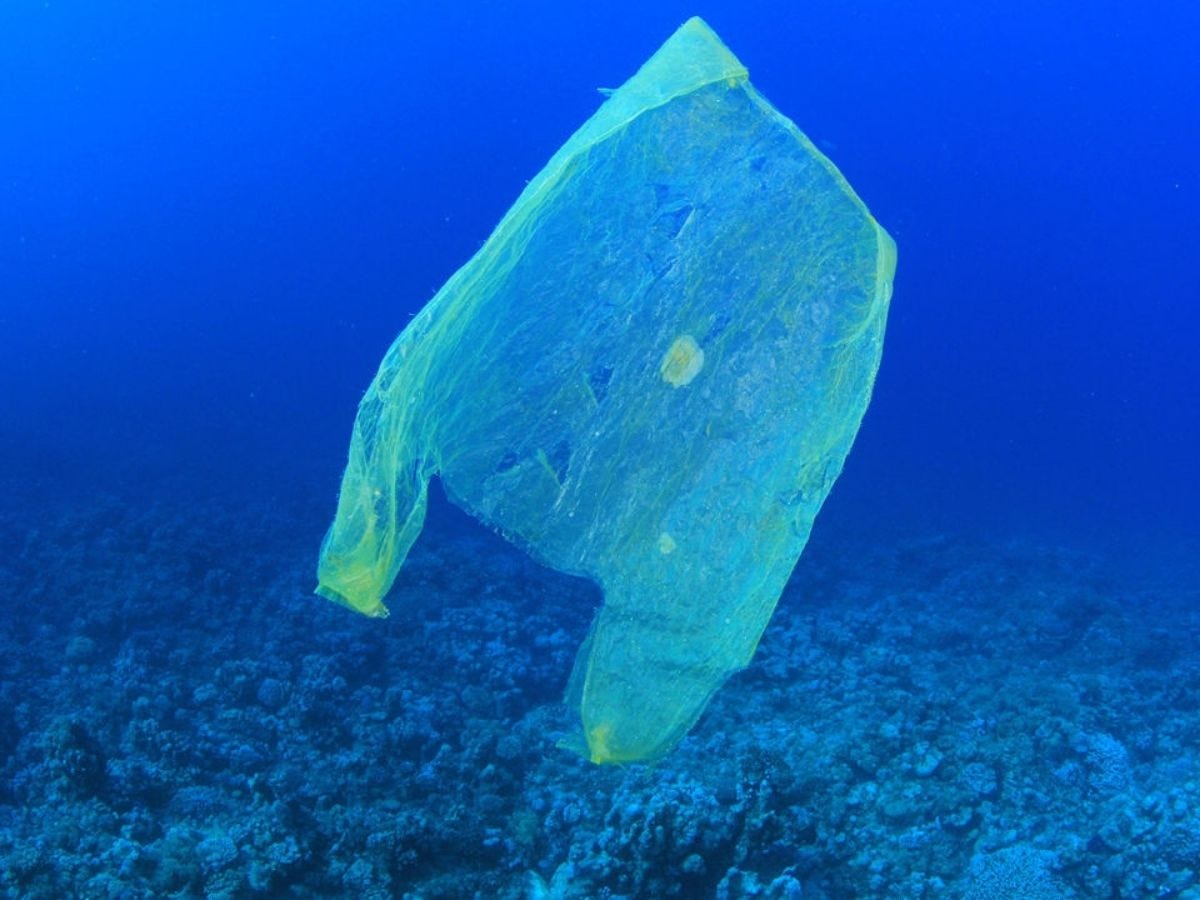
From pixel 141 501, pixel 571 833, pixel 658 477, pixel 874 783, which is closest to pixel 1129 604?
pixel 874 783

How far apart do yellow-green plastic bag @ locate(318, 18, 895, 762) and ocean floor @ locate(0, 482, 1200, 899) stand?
75 cm

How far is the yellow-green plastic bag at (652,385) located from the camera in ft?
9.44

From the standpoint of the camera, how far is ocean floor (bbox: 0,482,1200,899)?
366 centimetres

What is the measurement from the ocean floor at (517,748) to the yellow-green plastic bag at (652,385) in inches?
29.7

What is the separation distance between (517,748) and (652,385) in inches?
101

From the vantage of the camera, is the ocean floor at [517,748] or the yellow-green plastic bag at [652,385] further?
the ocean floor at [517,748]

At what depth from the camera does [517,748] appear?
4648mm

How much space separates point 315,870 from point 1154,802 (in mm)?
3942

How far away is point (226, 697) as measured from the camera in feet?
17.1

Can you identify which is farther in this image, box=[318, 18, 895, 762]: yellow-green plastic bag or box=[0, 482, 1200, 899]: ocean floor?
box=[0, 482, 1200, 899]: ocean floor

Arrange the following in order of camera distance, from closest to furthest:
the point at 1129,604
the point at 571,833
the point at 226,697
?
the point at 571,833 < the point at 226,697 < the point at 1129,604

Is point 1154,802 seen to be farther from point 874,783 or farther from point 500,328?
point 500,328

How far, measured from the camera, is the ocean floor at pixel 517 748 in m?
3.66

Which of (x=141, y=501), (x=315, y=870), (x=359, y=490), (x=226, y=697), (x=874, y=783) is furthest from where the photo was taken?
(x=141, y=501)
